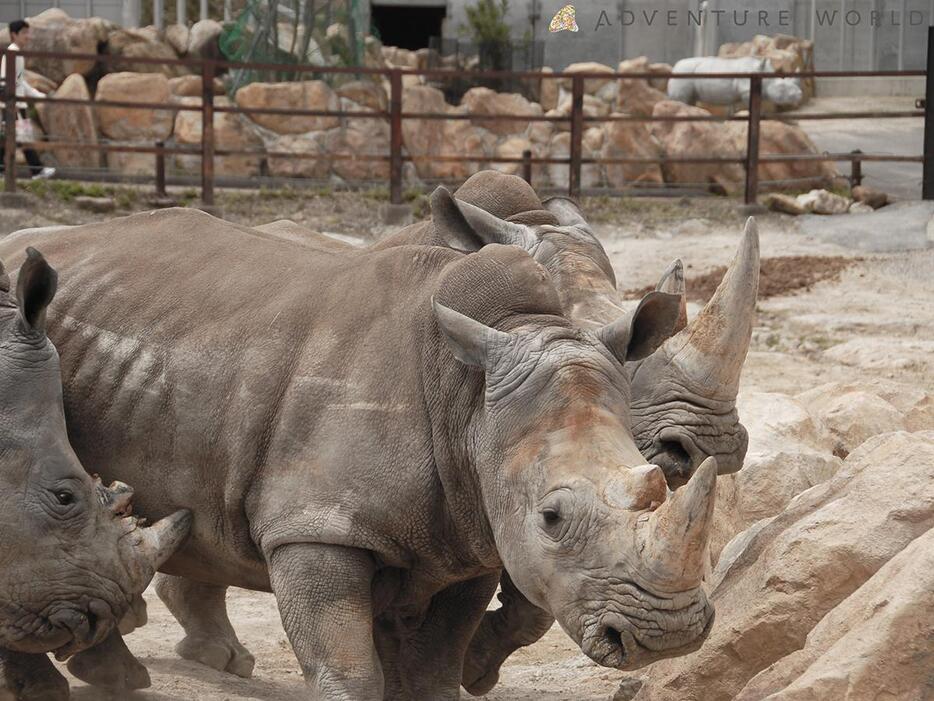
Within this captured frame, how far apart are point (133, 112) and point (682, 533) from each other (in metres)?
15.6

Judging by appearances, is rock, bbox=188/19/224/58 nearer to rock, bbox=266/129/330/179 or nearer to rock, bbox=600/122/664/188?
rock, bbox=266/129/330/179

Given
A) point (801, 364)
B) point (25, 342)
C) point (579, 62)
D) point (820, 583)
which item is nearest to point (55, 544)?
point (25, 342)

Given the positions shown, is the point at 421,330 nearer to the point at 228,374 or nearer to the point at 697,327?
the point at 228,374

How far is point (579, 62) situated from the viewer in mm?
22953

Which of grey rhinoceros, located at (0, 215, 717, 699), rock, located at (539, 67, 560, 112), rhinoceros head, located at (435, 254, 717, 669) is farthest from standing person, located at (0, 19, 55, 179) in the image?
rhinoceros head, located at (435, 254, 717, 669)

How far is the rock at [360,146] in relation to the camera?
60.5 ft

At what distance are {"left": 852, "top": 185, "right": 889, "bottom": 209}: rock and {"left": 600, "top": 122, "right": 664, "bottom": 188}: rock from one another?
112 inches

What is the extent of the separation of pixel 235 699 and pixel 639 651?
86.1 inches

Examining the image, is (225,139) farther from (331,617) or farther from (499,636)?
(331,617)

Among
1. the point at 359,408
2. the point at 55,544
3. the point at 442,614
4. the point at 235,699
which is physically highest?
the point at 359,408

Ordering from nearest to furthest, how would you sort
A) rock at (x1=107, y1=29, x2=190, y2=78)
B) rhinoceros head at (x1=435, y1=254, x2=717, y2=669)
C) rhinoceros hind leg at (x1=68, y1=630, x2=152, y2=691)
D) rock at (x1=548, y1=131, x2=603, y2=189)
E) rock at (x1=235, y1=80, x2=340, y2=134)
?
rhinoceros head at (x1=435, y1=254, x2=717, y2=669)
rhinoceros hind leg at (x1=68, y1=630, x2=152, y2=691)
rock at (x1=548, y1=131, x2=603, y2=189)
rock at (x1=235, y1=80, x2=340, y2=134)
rock at (x1=107, y1=29, x2=190, y2=78)

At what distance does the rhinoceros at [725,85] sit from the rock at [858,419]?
13.3 meters

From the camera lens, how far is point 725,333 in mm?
5469

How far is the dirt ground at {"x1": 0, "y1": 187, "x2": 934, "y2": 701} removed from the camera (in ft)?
20.5
